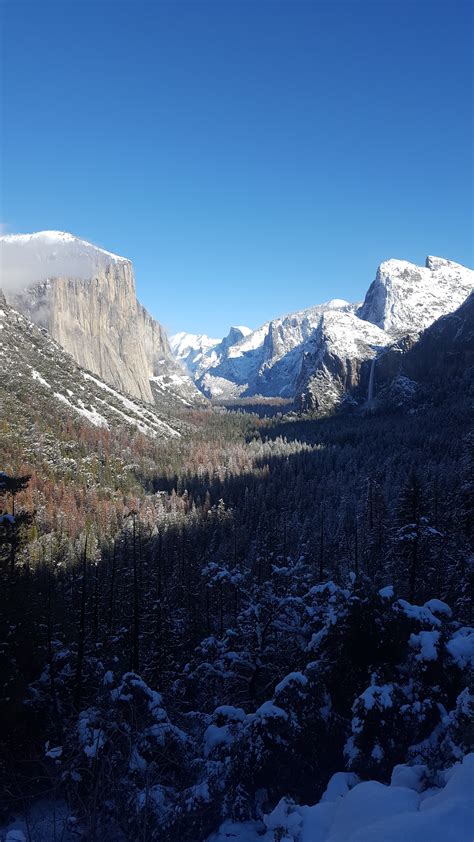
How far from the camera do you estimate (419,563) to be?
2677 centimetres

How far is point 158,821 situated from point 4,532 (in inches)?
454

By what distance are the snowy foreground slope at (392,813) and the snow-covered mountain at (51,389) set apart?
115 metres

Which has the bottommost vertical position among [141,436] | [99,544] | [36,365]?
[99,544]

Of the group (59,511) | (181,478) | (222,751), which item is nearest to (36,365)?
(181,478)

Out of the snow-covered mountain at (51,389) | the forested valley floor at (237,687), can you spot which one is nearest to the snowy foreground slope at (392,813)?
the forested valley floor at (237,687)

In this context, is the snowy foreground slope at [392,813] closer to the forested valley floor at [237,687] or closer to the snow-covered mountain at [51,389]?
the forested valley floor at [237,687]

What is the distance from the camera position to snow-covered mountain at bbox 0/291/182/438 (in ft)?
416

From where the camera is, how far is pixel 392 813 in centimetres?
620

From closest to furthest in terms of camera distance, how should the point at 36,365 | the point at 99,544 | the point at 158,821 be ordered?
the point at 158,821 < the point at 99,544 < the point at 36,365

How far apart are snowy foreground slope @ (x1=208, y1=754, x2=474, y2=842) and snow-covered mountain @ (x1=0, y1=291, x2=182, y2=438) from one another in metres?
115

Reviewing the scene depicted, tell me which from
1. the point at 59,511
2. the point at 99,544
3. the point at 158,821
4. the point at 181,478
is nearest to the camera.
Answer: the point at 158,821

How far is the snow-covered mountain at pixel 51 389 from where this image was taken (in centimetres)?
12675

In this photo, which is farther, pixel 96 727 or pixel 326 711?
pixel 96 727

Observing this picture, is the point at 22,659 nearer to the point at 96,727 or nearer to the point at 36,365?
the point at 96,727
